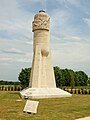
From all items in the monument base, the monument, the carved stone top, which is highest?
the carved stone top

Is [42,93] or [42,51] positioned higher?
[42,51]

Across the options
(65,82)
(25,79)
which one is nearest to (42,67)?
(25,79)

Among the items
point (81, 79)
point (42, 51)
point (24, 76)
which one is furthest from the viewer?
point (81, 79)

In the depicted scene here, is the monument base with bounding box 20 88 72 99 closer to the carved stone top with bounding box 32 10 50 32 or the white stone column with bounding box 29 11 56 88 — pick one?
the white stone column with bounding box 29 11 56 88

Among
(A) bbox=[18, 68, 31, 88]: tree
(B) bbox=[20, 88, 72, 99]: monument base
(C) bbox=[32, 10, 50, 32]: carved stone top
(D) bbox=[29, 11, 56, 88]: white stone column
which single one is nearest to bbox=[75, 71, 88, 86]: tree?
(A) bbox=[18, 68, 31, 88]: tree

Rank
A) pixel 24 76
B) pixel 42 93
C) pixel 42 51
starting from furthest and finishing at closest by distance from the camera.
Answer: pixel 24 76, pixel 42 51, pixel 42 93

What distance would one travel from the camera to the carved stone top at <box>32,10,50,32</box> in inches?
900

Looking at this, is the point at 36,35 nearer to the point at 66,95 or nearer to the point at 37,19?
the point at 37,19

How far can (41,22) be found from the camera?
22938mm

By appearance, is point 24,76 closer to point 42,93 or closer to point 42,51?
point 42,51

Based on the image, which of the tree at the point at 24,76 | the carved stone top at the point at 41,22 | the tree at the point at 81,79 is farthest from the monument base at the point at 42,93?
→ the tree at the point at 81,79

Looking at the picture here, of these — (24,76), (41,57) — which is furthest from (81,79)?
(41,57)

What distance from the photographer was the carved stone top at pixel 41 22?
2286 centimetres

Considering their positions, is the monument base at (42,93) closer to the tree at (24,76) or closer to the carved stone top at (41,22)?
the carved stone top at (41,22)
